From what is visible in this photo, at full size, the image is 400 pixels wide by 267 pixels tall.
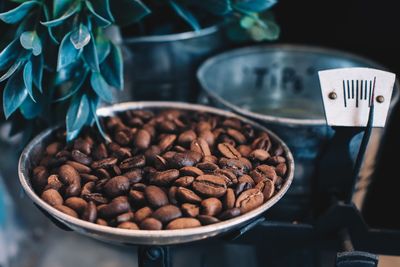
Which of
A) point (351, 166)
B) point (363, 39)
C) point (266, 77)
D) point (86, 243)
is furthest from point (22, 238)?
point (363, 39)

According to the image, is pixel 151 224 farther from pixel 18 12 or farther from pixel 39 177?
pixel 18 12

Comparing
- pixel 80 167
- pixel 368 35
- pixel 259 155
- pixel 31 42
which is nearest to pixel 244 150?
pixel 259 155

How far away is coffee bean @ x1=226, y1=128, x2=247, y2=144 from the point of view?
764mm

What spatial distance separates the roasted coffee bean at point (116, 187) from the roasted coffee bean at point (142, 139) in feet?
0.33

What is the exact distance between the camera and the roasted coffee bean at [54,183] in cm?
65

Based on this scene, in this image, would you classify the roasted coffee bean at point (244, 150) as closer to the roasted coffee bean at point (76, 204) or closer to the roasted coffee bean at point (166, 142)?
the roasted coffee bean at point (166, 142)

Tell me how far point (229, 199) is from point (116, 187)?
148 millimetres

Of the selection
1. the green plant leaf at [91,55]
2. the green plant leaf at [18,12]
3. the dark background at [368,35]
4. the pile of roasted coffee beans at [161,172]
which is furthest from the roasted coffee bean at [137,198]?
the dark background at [368,35]

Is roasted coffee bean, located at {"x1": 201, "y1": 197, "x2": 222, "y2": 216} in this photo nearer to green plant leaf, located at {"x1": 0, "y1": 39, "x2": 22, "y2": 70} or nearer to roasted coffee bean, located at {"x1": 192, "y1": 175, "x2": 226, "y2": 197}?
roasted coffee bean, located at {"x1": 192, "y1": 175, "x2": 226, "y2": 197}

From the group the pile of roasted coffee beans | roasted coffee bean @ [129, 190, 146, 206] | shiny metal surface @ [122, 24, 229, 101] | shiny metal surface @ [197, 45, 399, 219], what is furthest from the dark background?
roasted coffee bean @ [129, 190, 146, 206]

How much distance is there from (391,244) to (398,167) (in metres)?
0.36

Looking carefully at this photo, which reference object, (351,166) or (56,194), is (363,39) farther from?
(56,194)

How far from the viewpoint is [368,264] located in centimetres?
66

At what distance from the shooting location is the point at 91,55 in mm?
741
